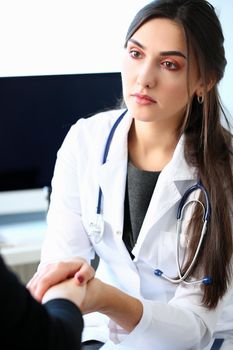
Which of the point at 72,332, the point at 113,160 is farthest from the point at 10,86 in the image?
the point at 72,332

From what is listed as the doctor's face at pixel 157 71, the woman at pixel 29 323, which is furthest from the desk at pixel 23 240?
the woman at pixel 29 323

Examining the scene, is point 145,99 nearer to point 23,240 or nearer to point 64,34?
point 23,240

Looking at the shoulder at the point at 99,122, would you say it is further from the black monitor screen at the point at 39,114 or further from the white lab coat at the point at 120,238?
the black monitor screen at the point at 39,114

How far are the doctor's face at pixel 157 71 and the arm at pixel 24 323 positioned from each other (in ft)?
2.19

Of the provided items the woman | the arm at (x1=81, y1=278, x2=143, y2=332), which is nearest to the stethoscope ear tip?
the arm at (x1=81, y1=278, x2=143, y2=332)

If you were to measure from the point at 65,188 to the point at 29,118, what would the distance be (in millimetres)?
534

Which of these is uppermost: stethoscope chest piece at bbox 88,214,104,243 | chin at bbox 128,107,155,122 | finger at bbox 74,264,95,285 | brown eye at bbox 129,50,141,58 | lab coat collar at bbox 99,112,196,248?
brown eye at bbox 129,50,141,58

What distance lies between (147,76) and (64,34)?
0.83 meters

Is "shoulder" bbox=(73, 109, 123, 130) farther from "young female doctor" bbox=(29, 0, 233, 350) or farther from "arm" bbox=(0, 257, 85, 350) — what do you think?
"arm" bbox=(0, 257, 85, 350)

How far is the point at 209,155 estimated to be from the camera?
4.21 ft

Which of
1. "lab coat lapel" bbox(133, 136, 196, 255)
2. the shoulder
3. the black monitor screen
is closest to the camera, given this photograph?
"lab coat lapel" bbox(133, 136, 196, 255)

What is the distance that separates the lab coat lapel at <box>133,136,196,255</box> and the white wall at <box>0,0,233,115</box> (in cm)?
83

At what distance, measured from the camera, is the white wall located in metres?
1.88

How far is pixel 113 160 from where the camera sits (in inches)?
52.8
